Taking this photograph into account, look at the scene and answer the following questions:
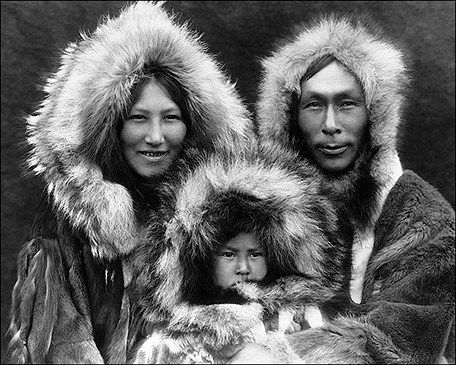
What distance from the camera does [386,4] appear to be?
153 inches

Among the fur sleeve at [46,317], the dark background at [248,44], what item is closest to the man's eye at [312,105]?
the fur sleeve at [46,317]

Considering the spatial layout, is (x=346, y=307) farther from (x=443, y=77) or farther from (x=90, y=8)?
(x=90, y=8)

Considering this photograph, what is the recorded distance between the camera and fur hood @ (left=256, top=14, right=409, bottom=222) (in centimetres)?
284

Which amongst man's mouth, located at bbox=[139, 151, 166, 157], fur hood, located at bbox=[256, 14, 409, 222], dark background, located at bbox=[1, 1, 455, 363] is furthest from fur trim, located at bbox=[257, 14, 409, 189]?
dark background, located at bbox=[1, 1, 455, 363]

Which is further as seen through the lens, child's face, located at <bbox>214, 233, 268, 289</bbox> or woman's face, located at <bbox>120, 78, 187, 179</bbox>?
woman's face, located at <bbox>120, 78, 187, 179</bbox>

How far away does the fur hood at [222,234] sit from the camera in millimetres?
2605

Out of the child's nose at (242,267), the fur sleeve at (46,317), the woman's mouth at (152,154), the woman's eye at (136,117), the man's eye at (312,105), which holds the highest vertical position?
the man's eye at (312,105)

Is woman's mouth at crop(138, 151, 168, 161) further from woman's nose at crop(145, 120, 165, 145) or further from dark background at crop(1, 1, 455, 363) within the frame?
dark background at crop(1, 1, 455, 363)

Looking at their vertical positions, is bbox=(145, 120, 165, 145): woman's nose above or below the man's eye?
below

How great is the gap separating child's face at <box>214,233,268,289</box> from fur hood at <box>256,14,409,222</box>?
0.41 m

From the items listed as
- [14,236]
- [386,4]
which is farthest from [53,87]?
[386,4]

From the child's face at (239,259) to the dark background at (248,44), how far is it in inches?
52.0

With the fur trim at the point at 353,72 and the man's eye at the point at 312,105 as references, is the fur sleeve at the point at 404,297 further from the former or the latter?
the man's eye at the point at 312,105

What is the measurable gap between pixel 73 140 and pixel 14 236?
1429 mm
